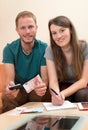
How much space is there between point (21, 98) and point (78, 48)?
0.69 m

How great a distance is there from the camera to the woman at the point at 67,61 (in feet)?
7.07

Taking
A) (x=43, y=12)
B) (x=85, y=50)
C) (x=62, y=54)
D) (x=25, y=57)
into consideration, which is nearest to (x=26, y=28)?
(x=25, y=57)

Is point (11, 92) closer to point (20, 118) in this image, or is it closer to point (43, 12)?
point (20, 118)

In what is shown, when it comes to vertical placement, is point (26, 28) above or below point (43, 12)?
below

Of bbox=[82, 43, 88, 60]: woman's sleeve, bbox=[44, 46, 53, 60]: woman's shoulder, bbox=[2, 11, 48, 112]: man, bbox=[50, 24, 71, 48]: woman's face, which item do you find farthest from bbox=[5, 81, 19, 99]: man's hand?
bbox=[82, 43, 88, 60]: woman's sleeve

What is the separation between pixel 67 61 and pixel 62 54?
0.26 feet

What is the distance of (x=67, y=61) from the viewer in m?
2.32

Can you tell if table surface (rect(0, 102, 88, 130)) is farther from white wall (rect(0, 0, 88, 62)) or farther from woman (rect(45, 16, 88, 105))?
white wall (rect(0, 0, 88, 62))

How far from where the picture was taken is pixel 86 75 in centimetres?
221

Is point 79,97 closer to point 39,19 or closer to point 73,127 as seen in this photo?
point 73,127

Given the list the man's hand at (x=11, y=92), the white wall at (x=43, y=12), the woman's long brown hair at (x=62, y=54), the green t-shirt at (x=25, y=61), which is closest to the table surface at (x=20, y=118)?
the man's hand at (x=11, y=92)

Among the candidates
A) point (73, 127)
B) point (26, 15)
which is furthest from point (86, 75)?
point (73, 127)

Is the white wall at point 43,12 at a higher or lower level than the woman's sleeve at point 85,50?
higher

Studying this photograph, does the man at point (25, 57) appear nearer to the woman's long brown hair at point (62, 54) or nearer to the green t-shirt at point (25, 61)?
the green t-shirt at point (25, 61)
